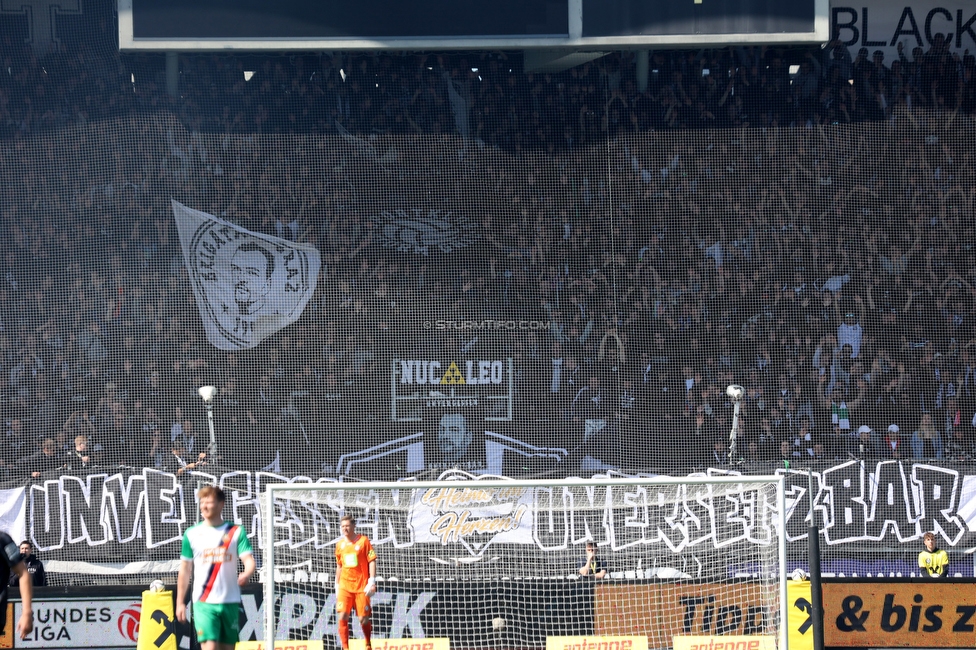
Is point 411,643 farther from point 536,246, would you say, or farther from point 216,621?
point 536,246

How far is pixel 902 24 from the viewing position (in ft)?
50.5

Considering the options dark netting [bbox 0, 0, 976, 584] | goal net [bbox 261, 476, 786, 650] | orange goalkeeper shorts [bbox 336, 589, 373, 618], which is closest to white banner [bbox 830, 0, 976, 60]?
dark netting [bbox 0, 0, 976, 584]

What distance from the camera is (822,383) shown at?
1445 centimetres

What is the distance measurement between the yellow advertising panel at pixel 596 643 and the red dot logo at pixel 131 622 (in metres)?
3.92

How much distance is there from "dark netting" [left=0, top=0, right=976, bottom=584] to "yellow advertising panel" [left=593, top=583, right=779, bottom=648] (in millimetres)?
3336

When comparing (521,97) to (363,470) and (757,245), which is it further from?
(363,470)

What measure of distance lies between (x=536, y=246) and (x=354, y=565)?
20.2 ft

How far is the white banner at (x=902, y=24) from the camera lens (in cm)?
1535

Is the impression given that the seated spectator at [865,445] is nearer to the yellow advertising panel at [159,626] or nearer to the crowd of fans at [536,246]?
the crowd of fans at [536,246]

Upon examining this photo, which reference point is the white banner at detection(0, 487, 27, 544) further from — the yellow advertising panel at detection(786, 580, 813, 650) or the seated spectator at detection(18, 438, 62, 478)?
the yellow advertising panel at detection(786, 580, 813, 650)

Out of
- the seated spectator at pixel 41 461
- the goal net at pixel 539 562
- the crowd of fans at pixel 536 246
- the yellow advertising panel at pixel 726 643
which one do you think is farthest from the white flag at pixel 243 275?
the yellow advertising panel at pixel 726 643

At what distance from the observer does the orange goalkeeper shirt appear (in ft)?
31.8

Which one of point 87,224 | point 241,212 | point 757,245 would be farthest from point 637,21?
point 87,224

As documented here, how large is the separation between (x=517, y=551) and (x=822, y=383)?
4.68 meters
